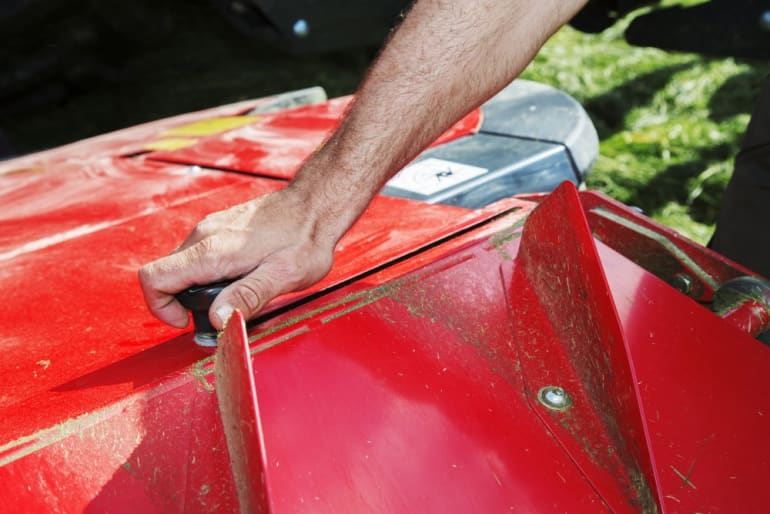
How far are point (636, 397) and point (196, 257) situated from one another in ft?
1.61

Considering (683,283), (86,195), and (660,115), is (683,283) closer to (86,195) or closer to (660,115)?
(86,195)

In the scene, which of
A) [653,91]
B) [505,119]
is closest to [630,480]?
[505,119]

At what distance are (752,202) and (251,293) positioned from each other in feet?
3.90

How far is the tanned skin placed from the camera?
2.83ft

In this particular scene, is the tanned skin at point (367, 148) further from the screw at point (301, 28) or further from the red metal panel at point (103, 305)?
the screw at point (301, 28)

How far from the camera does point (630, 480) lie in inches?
29.0

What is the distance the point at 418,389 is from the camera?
807mm

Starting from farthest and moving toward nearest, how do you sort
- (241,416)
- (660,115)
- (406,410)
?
(660,115), (406,410), (241,416)

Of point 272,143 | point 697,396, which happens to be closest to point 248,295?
point 697,396

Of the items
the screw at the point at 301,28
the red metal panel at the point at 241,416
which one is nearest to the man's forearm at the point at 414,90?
the red metal panel at the point at 241,416

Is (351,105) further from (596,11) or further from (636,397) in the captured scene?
(596,11)

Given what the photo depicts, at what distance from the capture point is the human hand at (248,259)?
2.78 feet

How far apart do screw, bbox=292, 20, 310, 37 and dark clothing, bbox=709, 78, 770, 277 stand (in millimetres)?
1900

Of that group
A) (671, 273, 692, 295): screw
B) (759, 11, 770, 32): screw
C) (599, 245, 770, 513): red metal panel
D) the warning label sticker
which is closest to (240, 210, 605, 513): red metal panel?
(599, 245, 770, 513): red metal panel
